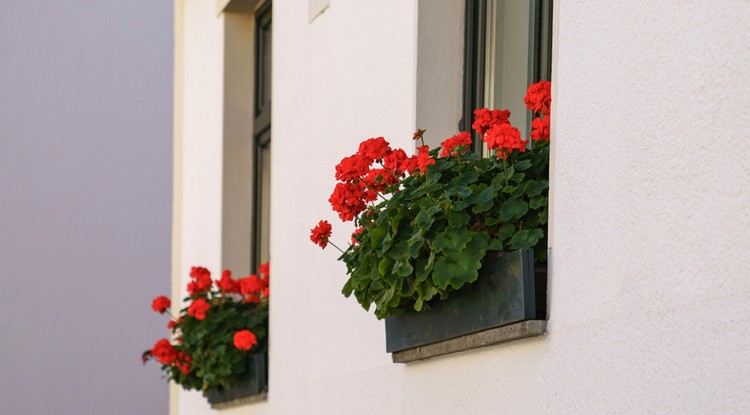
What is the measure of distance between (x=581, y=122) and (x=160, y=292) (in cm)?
1082

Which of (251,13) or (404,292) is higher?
(251,13)

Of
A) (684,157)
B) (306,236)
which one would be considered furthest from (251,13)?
(684,157)

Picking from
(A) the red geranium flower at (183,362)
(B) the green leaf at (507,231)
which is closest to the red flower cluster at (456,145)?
(B) the green leaf at (507,231)

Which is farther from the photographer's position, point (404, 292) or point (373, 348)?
point (373, 348)

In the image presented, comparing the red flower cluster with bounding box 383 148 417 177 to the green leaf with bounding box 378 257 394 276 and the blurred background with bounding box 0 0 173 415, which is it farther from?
the blurred background with bounding box 0 0 173 415

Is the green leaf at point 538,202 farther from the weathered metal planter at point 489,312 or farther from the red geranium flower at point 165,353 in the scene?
the red geranium flower at point 165,353

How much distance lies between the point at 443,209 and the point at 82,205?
400 inches

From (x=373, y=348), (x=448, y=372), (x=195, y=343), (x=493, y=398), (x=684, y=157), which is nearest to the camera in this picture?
(x=684, y=157)

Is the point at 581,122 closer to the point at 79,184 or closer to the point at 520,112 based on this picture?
the point at 520,112

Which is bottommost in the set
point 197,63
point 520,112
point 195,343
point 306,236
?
point 195,343

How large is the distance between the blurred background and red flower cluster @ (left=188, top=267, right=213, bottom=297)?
18.8 feet

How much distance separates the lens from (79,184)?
46.1 ft

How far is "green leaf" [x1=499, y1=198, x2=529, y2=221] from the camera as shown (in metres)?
4.18

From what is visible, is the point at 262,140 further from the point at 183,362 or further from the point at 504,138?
the point at 504,138
